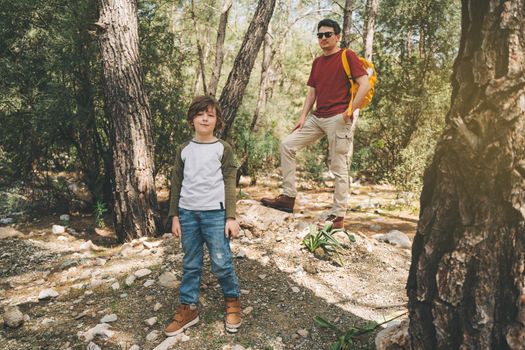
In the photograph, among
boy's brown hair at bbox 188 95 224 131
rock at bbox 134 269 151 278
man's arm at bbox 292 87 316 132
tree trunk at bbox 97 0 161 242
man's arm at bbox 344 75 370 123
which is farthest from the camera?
tree trunk at bbox 97 0 161 242

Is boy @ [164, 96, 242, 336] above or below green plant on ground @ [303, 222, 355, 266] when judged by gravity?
above

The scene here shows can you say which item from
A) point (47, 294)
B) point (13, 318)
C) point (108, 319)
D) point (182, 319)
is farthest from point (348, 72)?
point (13, 318)

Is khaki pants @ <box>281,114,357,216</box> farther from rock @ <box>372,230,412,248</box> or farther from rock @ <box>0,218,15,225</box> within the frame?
rock @ <box>0,218,15,225</box>

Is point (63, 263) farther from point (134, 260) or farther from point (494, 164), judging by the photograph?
point (494, 164)

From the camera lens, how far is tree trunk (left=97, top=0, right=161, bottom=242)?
15.6ft

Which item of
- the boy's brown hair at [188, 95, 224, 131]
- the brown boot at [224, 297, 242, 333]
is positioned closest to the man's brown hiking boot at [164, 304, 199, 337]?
the brown boot at [224, 297, 242, 333]

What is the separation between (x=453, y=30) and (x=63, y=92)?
9.94 metres

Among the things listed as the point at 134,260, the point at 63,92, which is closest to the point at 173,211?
the point at 134,260

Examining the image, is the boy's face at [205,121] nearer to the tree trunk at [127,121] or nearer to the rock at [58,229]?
the tree trunk at [127,121]

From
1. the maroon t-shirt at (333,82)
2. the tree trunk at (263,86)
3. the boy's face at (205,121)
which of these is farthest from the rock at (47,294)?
the tree trunk at (263,86)

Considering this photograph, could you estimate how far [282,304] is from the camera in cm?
337

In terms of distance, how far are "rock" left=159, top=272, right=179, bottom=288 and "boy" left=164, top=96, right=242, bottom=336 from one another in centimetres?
58

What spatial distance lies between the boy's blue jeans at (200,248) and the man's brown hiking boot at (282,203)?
2.07 metres

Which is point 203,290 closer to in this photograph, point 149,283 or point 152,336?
point 149,283
